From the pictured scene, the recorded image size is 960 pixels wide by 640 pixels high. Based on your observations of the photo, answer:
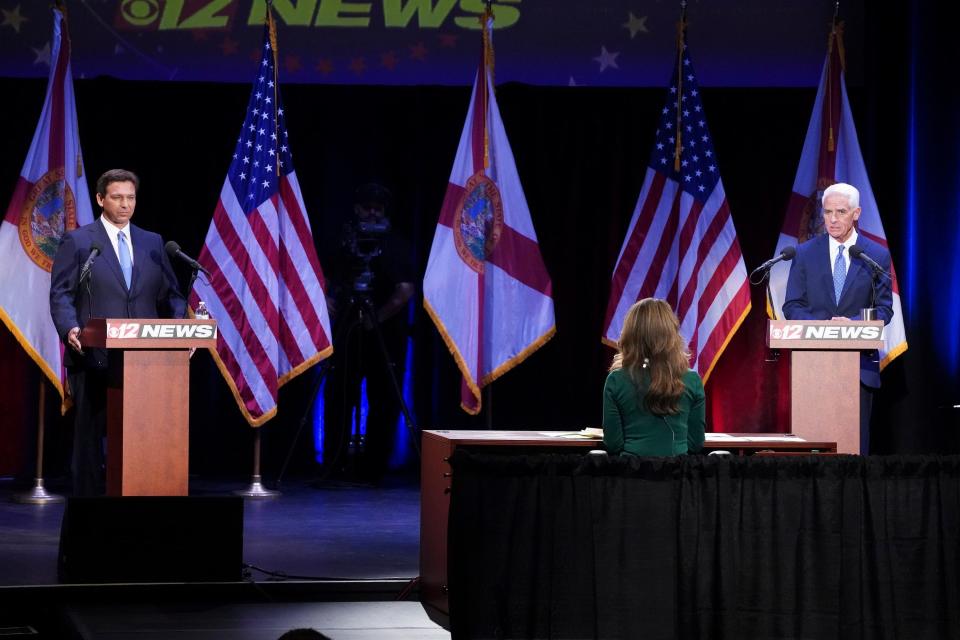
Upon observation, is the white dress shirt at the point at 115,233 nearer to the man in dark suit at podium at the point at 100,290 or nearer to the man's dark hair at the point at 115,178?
the man in dark suit at podium at the point at 100,290

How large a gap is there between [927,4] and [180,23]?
4.90 metres

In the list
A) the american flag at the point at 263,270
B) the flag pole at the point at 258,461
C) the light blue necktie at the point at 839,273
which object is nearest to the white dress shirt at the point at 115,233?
the american flag at the point at 263,270

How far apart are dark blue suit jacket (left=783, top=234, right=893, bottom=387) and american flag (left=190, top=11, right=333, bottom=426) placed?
9.45 feet

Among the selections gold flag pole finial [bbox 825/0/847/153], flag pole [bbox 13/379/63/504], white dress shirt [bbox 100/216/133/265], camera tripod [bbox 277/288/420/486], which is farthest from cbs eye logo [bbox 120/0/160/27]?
gold flag pole finial [bbox 825/0/847/153]

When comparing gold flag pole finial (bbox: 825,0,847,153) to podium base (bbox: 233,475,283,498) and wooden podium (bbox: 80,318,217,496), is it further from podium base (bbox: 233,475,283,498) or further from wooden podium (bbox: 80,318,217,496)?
wooden podium (bbox: 80,318,217,496)

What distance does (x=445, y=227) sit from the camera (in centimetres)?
847

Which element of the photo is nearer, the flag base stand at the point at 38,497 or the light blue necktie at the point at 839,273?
the light blue necktie at the point at 839,273

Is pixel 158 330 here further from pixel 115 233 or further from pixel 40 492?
pixel 40 492

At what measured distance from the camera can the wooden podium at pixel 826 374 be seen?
634 centimetres

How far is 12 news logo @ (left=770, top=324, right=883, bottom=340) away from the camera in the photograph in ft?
20.8

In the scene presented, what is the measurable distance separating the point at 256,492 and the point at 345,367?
129cm

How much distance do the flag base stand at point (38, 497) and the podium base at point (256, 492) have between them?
107cm

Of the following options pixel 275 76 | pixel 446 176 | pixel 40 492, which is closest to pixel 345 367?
pixel 446 176

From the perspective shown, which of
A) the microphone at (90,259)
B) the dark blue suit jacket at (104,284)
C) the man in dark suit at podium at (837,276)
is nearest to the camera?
the microphone at (90,259)
